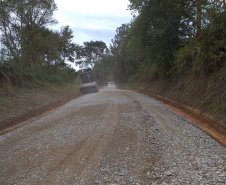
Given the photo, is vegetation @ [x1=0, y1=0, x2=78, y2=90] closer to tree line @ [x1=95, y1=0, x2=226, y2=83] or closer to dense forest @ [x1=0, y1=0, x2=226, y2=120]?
dense forest @ [x1=0, y1=0, x2=226, y2=120]

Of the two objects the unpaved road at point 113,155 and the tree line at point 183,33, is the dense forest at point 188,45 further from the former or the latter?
the unpaved road at point 113,155

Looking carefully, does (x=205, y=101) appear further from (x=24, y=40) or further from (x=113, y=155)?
(x=24, y=40)

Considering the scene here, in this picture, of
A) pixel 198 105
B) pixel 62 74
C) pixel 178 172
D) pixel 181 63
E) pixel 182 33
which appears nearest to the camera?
pixel 178 172

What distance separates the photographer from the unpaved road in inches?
166

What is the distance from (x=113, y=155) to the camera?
523 cm

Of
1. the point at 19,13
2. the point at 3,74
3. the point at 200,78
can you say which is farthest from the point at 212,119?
the point at 19,13

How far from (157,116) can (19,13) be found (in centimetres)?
1479

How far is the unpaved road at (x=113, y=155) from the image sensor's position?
421 cm

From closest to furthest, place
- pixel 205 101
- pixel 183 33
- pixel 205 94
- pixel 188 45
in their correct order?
1. pixel 205 101
2. pixel 205 94
3. pixel 188 45
4. pixel 183 33

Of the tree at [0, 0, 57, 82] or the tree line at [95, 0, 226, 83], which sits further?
the tree at [0, 0, 57, 82]

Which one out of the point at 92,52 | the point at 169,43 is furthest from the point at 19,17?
the point at 92,52

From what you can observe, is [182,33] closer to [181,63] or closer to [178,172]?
[181,63]

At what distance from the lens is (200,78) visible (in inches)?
477

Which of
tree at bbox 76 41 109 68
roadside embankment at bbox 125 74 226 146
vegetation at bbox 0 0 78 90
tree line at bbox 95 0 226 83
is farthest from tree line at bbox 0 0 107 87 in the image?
tree at bbox 76 41 109 68
